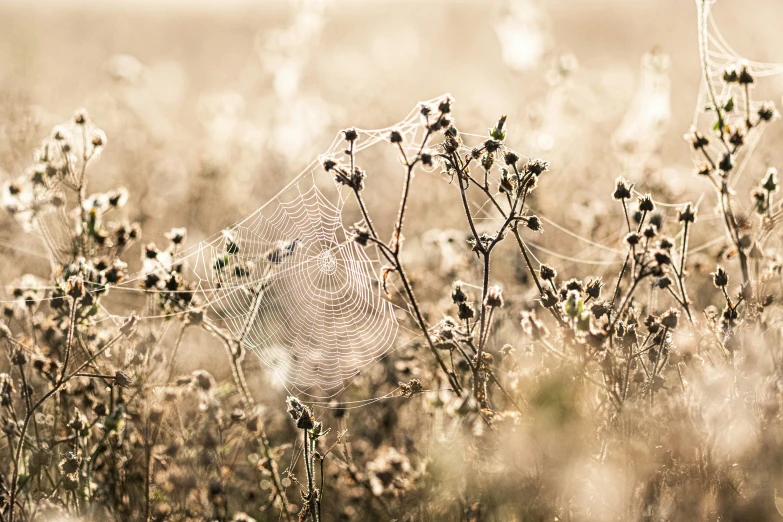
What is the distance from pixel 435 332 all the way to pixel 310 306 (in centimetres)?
250

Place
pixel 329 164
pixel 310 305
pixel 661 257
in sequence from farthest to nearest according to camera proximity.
Answer: pixel 310 305 → pixel 329 164 → pixel 661 257

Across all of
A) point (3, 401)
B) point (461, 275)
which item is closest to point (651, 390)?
point (461, 275)

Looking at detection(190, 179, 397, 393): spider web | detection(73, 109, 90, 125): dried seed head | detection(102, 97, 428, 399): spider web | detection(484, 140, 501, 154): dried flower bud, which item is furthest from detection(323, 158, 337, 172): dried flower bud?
detection(73, 109, 90, 125): dried seed head

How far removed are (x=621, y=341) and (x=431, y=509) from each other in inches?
40.4

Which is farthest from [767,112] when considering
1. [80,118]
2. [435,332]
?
[80,118]

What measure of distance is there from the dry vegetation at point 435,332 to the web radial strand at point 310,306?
0.37 feet

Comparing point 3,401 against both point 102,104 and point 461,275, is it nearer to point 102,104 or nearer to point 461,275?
point 461,275

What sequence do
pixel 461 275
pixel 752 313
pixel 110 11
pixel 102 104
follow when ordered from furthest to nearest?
pixel 110 11, pixel 102 104, pixel 461 275, pixel 752 313

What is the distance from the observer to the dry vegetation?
2020mm

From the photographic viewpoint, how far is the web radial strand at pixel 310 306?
3.51 m

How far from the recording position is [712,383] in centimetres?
201

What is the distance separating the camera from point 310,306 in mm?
4562

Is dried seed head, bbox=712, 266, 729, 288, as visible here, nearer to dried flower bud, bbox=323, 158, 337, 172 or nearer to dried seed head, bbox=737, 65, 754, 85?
dried seed head, bbox=737, 65, 754, 85

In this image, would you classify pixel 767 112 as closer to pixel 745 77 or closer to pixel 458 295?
pixel 745 77
